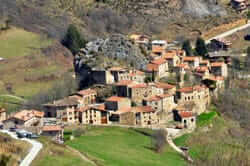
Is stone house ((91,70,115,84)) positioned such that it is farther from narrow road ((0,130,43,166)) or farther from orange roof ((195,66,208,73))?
narrow road ((0,130,43,166))

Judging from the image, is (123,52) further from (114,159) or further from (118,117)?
(114,159)

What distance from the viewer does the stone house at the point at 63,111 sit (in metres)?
101

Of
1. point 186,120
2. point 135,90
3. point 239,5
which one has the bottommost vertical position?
point 186,120

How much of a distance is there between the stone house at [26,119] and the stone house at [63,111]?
4.32 ft

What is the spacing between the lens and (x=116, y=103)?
334 ft

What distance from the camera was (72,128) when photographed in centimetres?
9762

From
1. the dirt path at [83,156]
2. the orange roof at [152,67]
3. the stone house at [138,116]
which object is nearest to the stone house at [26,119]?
the stone house at [138,116]

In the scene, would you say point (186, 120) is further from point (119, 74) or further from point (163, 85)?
point (119, 74)

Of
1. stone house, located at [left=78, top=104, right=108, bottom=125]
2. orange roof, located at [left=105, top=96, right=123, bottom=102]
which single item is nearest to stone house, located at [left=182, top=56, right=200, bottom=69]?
orange roof, located at [left=105, top=96, right=123, bottom=102]

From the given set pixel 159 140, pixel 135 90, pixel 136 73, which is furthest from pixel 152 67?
pixel 159 140

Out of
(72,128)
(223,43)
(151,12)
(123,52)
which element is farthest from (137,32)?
(72,128)

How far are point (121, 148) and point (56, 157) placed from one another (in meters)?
13.4

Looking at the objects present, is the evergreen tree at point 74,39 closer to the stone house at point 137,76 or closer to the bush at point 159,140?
the stone house at point 137,76

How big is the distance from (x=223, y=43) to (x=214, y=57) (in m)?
11.7
